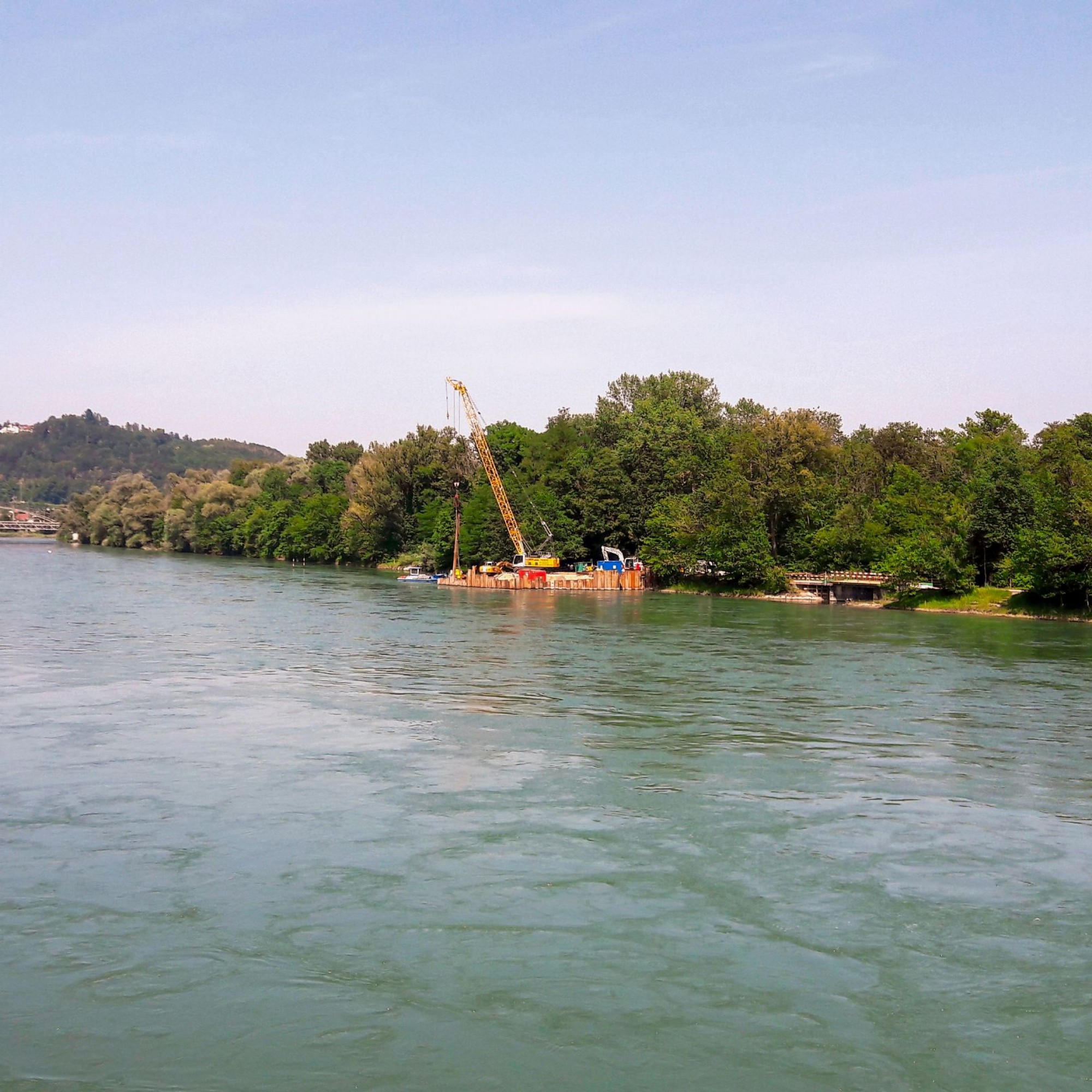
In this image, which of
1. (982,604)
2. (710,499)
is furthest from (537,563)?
(982,604)

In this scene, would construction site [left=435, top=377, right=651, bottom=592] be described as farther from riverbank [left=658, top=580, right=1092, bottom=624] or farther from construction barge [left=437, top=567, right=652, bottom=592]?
riverbank [left=658, top=580, right=1092, bottom=624]

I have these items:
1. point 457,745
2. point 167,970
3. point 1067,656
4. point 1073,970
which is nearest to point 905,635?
point 1067,656

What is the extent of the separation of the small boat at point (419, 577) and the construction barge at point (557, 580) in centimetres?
82

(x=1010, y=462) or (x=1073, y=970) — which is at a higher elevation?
(x=1010, y=462)

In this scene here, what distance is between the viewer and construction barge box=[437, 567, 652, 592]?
103 metres

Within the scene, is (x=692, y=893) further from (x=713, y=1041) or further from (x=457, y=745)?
(x=457, y=745)

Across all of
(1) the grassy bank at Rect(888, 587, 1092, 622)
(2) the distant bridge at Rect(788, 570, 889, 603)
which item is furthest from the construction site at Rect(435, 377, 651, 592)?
(1) the grassy bank at Rect(888, 587, 1092, 622)

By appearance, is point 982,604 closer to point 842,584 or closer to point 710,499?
point 842,584

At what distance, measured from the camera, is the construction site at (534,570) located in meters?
104

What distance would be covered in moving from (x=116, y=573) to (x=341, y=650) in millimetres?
63891

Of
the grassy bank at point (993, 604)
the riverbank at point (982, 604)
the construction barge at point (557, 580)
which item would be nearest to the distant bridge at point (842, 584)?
the riverbank at point (982, 604)

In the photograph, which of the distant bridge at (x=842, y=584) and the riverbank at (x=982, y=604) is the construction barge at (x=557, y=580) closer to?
the distant bridge at (x=842, y=584)

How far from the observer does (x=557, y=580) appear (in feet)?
347

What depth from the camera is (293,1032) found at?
38.1 ft
